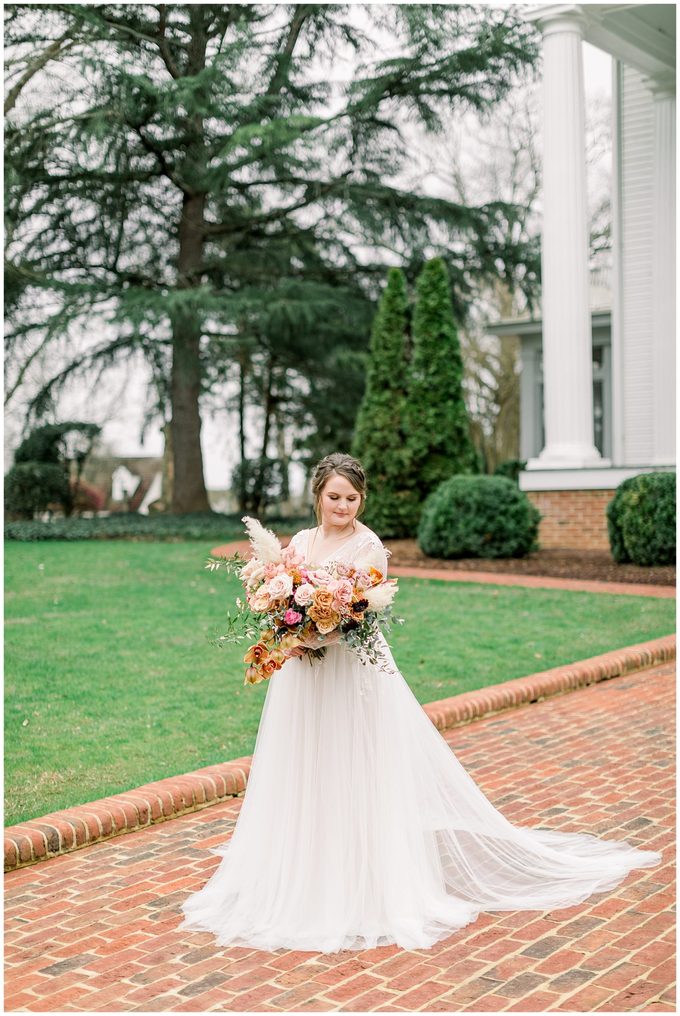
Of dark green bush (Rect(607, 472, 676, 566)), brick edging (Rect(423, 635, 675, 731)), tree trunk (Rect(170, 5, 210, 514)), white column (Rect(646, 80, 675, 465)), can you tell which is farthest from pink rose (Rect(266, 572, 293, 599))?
tree trunk (Rect(170, 5, 210, 514))

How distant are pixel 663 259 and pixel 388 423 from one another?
545 cm

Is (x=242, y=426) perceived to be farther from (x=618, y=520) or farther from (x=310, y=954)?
(x=310, y=954)

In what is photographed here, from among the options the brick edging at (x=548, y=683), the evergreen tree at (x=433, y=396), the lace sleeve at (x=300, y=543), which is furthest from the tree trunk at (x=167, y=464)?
the lace sleeve at (x=300, y=543)

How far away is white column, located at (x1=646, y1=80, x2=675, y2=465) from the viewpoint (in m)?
17.8

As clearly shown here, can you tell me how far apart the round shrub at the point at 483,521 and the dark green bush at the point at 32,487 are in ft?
36.7

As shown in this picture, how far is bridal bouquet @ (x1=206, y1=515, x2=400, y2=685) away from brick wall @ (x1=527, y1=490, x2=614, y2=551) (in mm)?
11989

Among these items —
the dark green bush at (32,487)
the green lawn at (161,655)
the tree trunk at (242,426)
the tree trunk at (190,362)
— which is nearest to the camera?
the green lawn at (161,655)

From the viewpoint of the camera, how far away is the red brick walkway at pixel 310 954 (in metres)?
3.39

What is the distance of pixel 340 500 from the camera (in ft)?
13.8

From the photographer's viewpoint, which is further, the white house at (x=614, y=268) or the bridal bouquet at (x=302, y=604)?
the white house at (x=614, y=268)

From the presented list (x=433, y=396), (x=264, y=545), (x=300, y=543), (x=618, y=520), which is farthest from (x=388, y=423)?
(x=264, y=545)

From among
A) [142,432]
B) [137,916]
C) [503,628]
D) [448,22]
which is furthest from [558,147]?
[137,916]

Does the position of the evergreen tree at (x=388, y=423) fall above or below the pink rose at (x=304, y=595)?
above

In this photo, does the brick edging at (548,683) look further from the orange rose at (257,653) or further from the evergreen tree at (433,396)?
the evergreen tree at (433,396)
